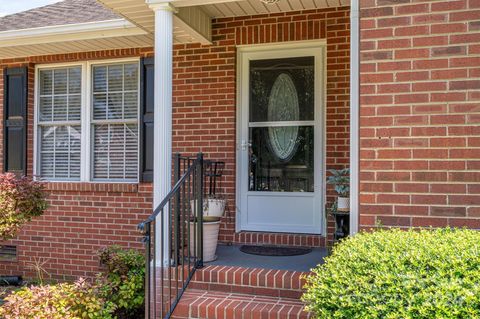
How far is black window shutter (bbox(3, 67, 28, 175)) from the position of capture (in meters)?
6.05

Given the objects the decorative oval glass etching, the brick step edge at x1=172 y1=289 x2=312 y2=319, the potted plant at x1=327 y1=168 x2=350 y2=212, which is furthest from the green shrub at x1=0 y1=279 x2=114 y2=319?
the decorative oval glass etching

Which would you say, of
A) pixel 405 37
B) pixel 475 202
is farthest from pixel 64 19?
pixel 475 202

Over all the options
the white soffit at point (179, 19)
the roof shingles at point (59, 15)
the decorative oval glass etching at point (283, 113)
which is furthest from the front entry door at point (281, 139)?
the roof shingles at point (59, 15)

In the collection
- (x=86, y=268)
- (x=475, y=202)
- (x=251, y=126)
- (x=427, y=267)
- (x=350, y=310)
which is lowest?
(x=86, y=268)

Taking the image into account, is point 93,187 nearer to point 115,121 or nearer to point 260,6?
point 115,121

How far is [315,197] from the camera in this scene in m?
4.91

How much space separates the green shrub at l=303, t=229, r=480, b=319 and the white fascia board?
370 centimetres

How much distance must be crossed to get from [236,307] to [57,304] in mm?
1426

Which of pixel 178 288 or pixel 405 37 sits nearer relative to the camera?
pixel 405 37

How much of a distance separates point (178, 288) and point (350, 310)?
191 cm

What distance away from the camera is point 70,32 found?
518cm

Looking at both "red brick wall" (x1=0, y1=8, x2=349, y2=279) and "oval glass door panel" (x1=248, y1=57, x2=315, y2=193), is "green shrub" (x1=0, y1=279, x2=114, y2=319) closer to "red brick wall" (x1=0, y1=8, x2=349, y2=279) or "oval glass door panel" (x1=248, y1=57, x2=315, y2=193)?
"red brick wall" (x1=0, y1=8, x2=349, y2=279)

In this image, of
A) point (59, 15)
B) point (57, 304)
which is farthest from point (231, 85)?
point (57, 304)

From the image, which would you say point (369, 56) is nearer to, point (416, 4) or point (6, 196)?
point (416, 4)
